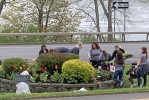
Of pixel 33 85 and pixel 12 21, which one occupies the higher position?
pixel 12 21

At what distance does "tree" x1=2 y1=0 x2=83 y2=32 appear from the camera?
36.2 metres

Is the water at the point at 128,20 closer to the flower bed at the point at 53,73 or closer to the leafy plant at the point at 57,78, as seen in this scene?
the flower bed at the point at 53,73

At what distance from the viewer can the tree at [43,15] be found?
36.2m

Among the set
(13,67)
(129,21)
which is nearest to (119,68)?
(13,67)

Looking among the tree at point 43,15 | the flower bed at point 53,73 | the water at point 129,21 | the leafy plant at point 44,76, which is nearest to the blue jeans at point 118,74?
the flower bed at point 53,73

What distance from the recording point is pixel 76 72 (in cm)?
1544

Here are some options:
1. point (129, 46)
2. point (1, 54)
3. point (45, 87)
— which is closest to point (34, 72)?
point (45, 87)

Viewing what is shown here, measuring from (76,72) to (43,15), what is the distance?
2240cm

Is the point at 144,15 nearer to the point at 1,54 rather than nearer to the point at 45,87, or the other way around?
the point at 1,54

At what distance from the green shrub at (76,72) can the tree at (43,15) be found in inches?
808

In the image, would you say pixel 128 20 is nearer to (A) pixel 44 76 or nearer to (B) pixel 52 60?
(B) pixel 52 60

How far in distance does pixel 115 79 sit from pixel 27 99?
490 cm

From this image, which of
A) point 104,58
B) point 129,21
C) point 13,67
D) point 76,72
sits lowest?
point 76,72

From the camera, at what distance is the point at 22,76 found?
14.1m
